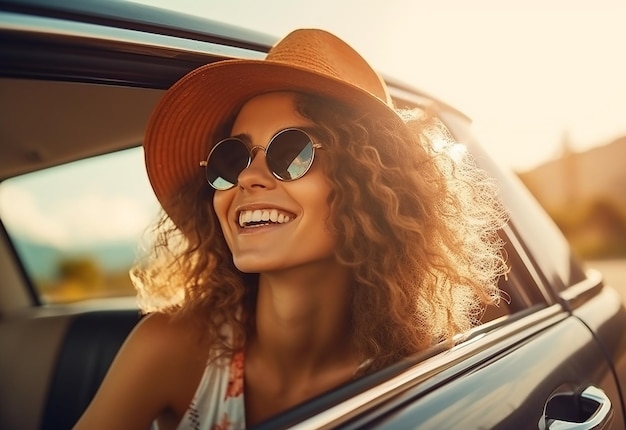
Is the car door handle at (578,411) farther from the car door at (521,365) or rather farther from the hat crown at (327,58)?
the hat crown at (327,58)

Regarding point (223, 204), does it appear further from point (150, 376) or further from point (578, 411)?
point (578, 411)

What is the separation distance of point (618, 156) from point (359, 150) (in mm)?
23469

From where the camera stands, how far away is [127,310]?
3129mm

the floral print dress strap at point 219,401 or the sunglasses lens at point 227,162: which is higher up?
the sunglasses lens at point 227,162

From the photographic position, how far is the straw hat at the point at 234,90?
69.9 inches

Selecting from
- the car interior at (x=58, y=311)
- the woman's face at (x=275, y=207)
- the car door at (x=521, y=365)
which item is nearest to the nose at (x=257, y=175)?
the woman's face at (x=275, y=207)

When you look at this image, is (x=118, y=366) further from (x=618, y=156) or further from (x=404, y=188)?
(x=618, y=156)

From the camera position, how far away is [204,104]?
1.95m

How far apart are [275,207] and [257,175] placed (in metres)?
0.10

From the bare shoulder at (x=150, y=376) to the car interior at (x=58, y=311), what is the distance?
2.18 ft

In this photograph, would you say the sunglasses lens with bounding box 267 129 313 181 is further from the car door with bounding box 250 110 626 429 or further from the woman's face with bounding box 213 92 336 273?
the car door with bounding box 250 110 626 429

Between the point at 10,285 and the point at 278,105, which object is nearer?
the point at 278,105

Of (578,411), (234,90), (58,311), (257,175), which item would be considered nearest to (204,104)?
(234,90)

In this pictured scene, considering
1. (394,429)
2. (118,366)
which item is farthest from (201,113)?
(394,429)
